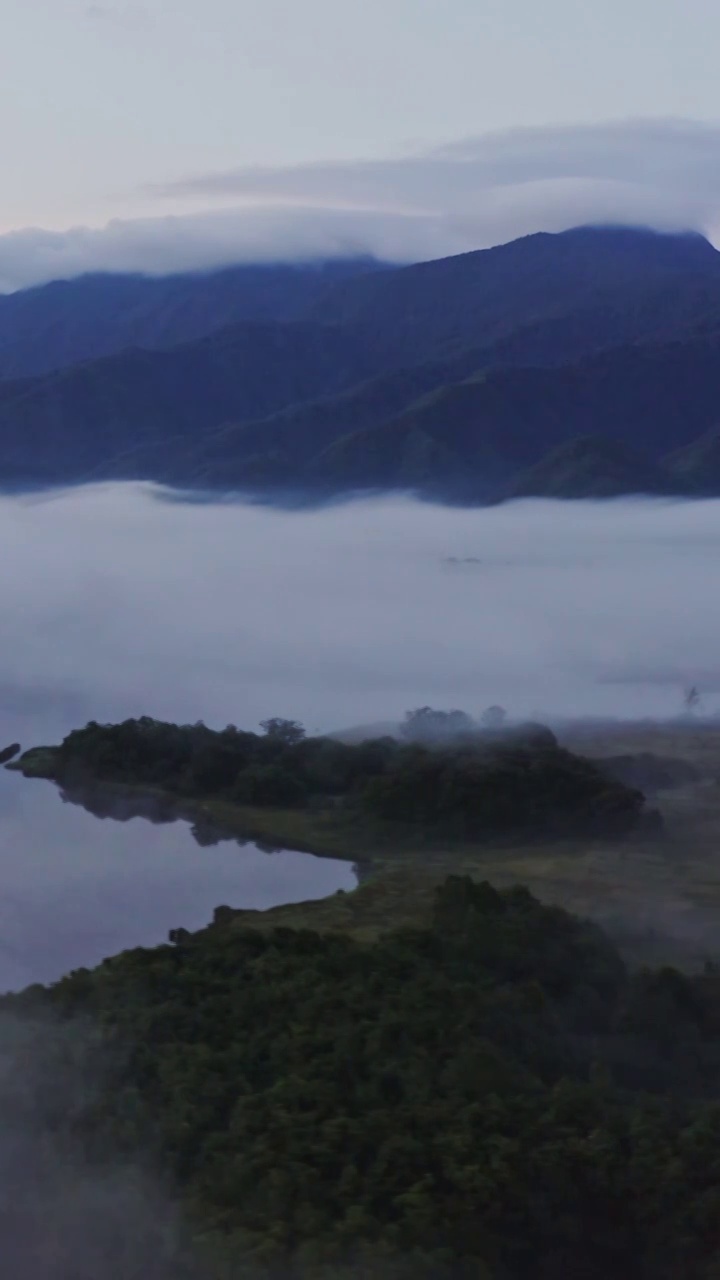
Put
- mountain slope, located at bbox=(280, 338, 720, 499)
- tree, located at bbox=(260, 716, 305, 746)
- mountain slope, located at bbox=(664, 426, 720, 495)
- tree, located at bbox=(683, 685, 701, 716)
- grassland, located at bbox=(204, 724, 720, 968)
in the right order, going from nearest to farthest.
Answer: grassland, located at bbox=(204, 724, 720, 968), tree, located at bbox=(260, 716, 305, 746), tree, located at bbox=(683, 685, 701, 716), mountain slope, located at bbox=(664, 426, 720, 495), mountain slope, located at bbox=(280, 338, 720, 499)

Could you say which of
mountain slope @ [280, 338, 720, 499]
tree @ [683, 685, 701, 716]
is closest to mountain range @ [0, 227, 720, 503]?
mountain slope @ [280, 338, 720, 499]

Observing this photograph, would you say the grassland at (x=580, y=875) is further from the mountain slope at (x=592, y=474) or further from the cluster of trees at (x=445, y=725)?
the mountain slope at (x=592, y=474)

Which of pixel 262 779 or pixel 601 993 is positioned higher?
pixel 262 779

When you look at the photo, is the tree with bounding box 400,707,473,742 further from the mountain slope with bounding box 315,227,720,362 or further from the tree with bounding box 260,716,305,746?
Answer: the mountain slope with bounding box 315,227,720,362

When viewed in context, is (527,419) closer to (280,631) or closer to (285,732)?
(280,631)

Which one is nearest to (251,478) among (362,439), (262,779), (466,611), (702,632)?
(362,439)

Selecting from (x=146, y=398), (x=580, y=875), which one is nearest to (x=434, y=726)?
(x=580, y=875)

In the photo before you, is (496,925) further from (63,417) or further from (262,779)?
(63,417)
